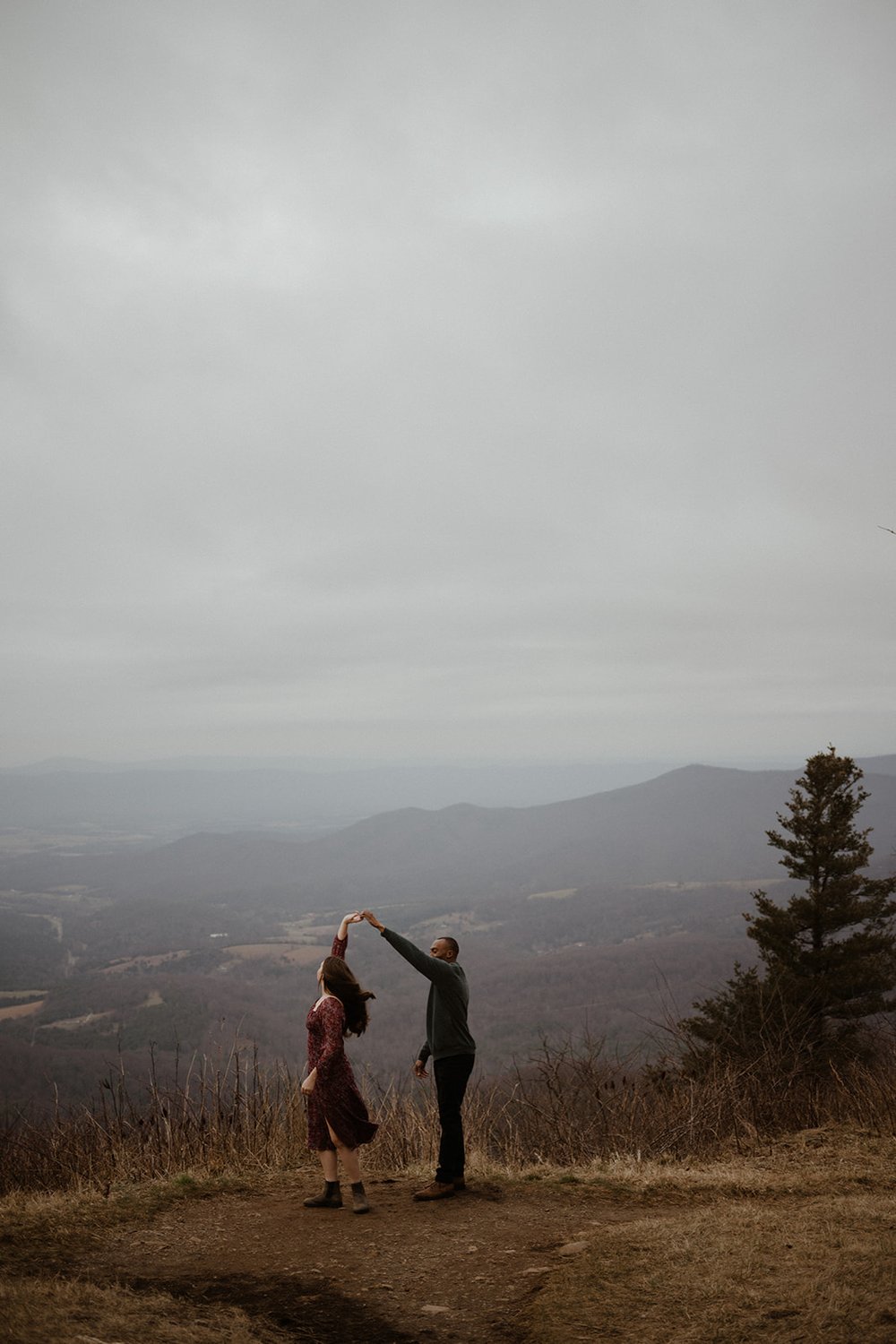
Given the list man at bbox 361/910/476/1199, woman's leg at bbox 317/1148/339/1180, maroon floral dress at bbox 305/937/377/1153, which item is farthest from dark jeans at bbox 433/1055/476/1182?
woman's leg at bbox 317/1148/339/1180

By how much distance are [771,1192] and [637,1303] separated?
301 cm

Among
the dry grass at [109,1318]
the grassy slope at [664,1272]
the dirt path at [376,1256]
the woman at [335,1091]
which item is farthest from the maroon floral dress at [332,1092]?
the dry grass at [109,1318]

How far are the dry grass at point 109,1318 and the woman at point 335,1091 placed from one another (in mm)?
2031

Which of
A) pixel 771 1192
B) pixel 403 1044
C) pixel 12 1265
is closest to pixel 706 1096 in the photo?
pixel 771 1192

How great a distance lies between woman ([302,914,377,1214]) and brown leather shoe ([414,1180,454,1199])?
0.54 m

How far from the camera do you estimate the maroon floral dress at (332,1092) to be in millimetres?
6738

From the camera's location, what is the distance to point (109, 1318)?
13.8 ft

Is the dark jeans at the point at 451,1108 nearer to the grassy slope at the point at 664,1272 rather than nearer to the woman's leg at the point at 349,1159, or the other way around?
the woman's leg at the point at 349,1159

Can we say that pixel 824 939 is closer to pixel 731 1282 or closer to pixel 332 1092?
pixel 332 1092

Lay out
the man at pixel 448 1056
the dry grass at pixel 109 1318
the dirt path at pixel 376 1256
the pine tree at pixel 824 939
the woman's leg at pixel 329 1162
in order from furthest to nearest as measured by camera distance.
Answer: the pine tree at pixel 824 939, the man at pixel 448 1056, the woman's leg at pixel 329 1162, the dirt path at pixel 376 1256, the dry grass at pixel 109 1318

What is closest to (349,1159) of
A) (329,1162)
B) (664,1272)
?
(329,1162)

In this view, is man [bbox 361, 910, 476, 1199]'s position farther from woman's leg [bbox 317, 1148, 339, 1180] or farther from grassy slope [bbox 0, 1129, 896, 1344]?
grassy slope [bbox 0, 1129, 896, 1344]

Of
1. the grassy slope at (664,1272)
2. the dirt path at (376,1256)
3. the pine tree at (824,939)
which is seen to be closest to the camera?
the grassy slope at (664,1272)

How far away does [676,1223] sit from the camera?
5.96 meters
